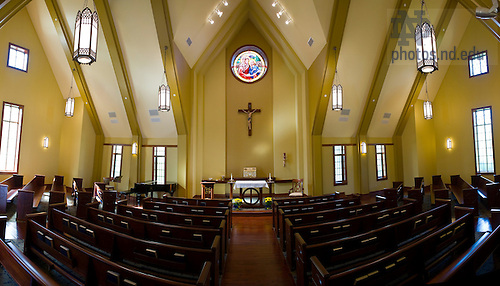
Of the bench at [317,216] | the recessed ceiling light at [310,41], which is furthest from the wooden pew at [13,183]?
the recessed ceiling light at [310,41]

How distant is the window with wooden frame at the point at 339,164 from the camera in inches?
405

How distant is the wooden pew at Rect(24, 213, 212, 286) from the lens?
69.5 inches

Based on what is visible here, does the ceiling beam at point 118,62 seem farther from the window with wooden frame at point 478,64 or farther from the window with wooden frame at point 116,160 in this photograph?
the window with wooden frame at point 478,64

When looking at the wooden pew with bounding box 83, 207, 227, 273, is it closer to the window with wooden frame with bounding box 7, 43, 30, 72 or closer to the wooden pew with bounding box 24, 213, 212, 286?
the wooden pew with bounding box 24, 213, 212, 286

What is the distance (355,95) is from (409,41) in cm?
241

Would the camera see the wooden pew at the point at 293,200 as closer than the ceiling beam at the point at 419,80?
Yes

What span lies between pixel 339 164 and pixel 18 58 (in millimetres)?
12818

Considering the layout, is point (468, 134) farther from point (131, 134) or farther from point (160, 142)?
point (131, 134)

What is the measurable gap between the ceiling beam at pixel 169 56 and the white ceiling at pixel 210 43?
20 centimetres

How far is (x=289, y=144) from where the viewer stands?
10562mm

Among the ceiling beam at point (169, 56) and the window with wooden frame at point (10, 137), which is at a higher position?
the ceiling beam at point (169, 56)

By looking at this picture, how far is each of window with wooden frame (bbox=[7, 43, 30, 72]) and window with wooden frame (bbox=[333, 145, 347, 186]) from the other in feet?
40.2

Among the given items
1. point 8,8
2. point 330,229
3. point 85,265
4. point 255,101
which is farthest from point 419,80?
point 8,8

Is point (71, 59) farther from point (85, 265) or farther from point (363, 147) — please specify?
point (363, 147)
